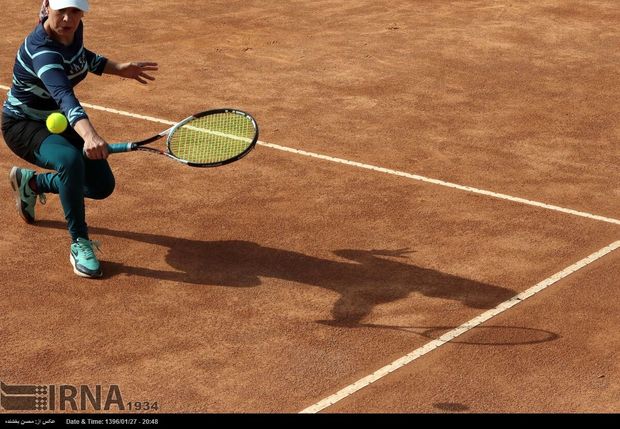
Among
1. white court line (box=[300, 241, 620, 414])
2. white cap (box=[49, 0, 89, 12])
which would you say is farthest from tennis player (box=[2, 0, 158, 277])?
white court line (box=[300, 241, 620, 414])

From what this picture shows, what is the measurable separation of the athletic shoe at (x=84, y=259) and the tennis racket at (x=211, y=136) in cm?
87

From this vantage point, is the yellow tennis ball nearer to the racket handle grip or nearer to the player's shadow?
the racket handle grip

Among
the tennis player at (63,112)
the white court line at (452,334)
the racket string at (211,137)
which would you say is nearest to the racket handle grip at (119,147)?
the tennis player at (63,112)

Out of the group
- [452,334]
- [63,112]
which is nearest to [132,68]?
[63,112]

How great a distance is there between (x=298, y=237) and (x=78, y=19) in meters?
2.58

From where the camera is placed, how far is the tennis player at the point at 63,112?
864 cm

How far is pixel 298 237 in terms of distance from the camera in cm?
990

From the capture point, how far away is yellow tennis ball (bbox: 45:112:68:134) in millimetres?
8797

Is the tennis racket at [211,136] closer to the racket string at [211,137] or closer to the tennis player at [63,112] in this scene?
the racket string at [211,137]

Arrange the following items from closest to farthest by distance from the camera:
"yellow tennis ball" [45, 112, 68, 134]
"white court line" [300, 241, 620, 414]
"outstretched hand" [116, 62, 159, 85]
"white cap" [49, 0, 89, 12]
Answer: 1. "white court line" [300, 241, 620, 414]
2. "white cap" [49, 0, 89, 12]
3. "yellow tennis ball" [45, 112, 68, 134]
4. "outstretched hand" [116, 62, 159, 85]

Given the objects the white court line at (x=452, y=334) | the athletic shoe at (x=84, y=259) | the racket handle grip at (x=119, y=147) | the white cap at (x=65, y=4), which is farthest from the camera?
the athletic shoe at (x=84, y=259)

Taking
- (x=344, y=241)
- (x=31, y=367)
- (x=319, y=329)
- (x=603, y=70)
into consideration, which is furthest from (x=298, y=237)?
(x=603, y=70)

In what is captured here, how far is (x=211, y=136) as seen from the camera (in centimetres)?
899
